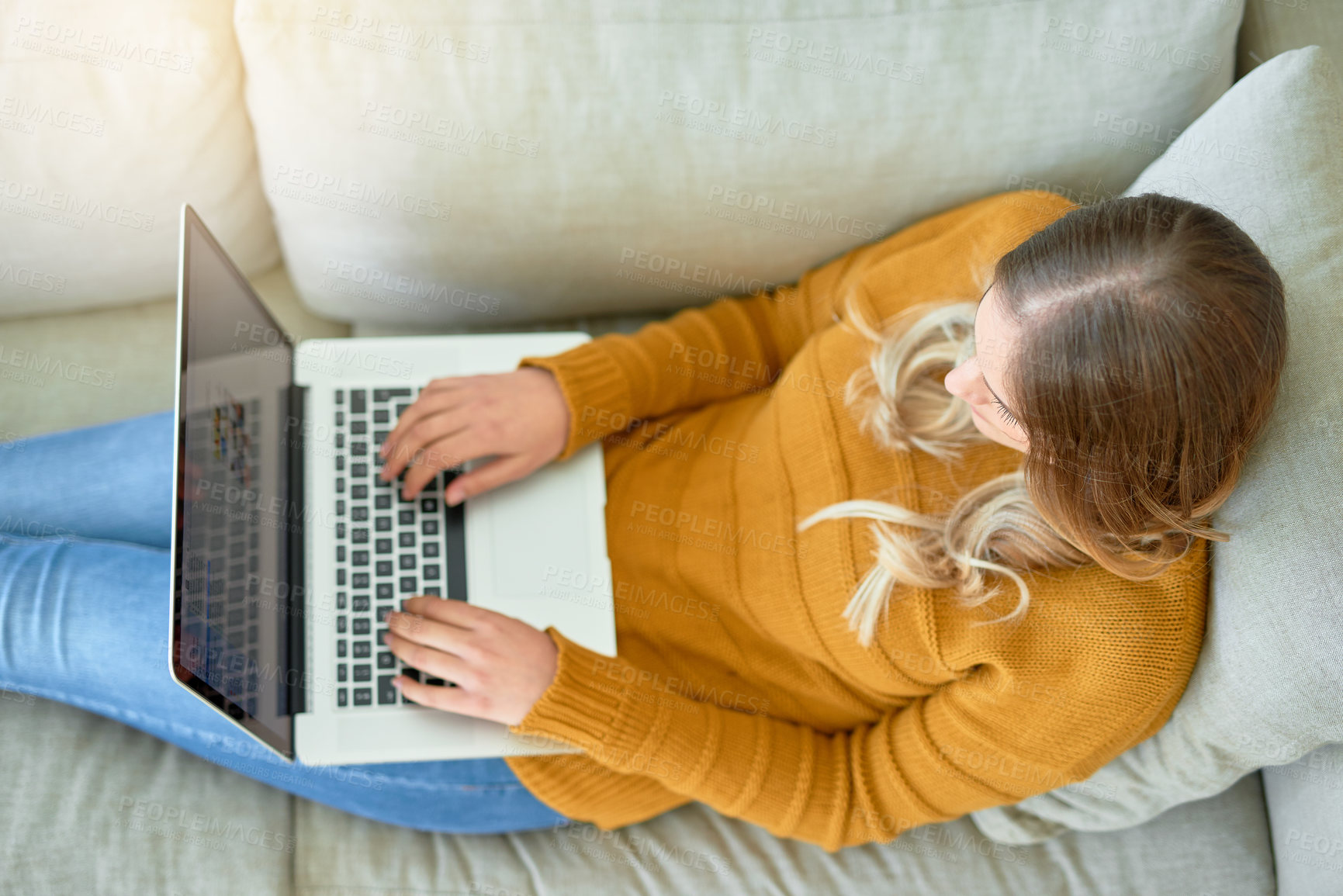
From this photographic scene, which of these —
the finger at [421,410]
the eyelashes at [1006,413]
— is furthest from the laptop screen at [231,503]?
the eyelashes at [1006,413]

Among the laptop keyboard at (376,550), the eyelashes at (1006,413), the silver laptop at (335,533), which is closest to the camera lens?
the eyelashes at (1006,413)

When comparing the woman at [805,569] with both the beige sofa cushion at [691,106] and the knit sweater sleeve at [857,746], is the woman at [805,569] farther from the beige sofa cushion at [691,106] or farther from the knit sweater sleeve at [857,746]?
the beige sofa cushion at [691,106]

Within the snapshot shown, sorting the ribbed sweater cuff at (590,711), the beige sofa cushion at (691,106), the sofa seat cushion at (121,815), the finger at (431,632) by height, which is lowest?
the sofa seat cushion at (121,815)

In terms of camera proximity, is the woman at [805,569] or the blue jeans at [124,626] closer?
the woman at [805,569]

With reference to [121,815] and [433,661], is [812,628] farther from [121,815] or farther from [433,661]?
[121,815]

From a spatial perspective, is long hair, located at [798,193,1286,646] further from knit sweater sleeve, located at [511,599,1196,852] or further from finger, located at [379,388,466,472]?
finger, located at [379,388,466,472]

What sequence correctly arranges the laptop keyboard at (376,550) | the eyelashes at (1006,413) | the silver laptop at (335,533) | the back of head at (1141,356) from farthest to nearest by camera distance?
the laptop keyboard at (376,550), the silver laptop at (335,533), the eyelashes at (1006,413), the back of head at (1141,356)

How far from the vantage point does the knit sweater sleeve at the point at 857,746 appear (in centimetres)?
78

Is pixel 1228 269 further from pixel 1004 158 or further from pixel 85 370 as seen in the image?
pixel 85 370

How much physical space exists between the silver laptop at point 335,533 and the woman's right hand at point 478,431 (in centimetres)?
4

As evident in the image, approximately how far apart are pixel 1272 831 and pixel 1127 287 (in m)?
0.81

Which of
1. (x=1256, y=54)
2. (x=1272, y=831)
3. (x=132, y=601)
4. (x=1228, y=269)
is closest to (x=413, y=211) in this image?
(x=132, y=601)

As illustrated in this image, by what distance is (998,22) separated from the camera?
3.16 feet

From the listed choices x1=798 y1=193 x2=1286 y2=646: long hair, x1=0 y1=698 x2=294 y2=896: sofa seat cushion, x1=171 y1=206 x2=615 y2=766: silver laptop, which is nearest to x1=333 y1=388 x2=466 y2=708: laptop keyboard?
x1=171 y1=206 x2=615 y2=766: silver laptop
